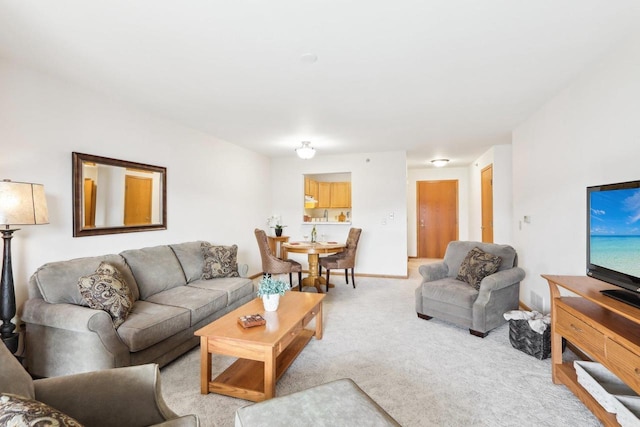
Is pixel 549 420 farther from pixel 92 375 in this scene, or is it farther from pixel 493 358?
pixel 92 375

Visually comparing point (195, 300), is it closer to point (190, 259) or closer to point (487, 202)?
point (190, 259)

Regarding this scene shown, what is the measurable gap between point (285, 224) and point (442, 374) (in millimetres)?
4401

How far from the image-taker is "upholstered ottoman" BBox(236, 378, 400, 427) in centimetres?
115

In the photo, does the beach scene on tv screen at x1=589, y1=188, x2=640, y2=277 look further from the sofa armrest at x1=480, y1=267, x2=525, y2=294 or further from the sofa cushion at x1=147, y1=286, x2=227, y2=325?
the sofa cushion at x1=147, y1=286, x2=227, y2=325

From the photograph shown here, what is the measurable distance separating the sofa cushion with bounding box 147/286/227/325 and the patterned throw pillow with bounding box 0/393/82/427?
1.90 metres

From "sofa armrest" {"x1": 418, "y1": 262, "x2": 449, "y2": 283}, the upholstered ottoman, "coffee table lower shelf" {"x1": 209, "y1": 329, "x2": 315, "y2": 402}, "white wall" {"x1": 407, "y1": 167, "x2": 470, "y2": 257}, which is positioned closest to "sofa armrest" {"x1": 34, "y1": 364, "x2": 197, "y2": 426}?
the upholstered ottoman

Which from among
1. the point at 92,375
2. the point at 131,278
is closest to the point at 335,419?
the point at 92,375

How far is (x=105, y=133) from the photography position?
2979 mm

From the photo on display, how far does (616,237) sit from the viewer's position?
1.72 m

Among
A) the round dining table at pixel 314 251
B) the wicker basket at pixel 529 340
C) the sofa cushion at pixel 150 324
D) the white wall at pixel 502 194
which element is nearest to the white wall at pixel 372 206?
the round dining table at pixel 314 251

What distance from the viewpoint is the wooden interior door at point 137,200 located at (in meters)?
3.23

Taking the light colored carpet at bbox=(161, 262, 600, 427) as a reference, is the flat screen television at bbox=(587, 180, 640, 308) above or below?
above

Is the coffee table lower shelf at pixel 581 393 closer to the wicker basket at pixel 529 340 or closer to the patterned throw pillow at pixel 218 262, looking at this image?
the wicker basket at pixel 529 340

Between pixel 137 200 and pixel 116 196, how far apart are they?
0.26m
